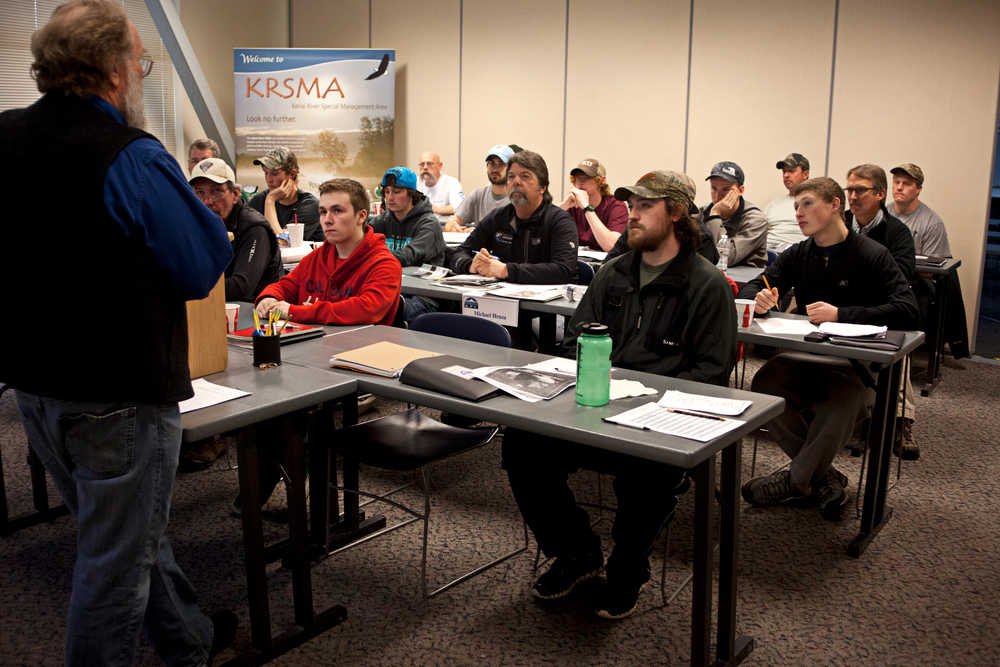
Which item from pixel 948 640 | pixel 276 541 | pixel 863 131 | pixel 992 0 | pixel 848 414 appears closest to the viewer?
pixel 948 640

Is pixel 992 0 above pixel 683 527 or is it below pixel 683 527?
above

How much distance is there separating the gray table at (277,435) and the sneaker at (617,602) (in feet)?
2.40

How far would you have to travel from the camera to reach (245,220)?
12.2ft

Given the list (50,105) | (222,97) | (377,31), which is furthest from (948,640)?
(222,97)

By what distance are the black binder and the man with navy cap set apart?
3186 mm

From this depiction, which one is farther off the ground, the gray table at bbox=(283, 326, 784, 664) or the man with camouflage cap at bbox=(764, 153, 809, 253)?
the man with camouflage cap at bbox=(764, 153, 809, 253)

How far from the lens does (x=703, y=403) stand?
2.01m

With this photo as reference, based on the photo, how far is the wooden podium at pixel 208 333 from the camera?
2137 mm

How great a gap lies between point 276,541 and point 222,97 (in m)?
6.96

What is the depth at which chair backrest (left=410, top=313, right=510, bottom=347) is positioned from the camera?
287cm

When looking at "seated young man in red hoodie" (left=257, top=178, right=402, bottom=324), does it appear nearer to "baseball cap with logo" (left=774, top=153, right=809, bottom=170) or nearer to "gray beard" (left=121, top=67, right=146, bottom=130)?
"gray beard" (left=121, top=67, right=146, bottom=130)

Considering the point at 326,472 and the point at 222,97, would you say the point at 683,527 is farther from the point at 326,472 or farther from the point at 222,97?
the point at 222,97

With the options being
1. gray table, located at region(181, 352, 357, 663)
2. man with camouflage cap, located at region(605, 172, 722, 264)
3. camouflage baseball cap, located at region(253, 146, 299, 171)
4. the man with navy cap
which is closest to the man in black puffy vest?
gray table, located at region(181, 352, 357, 663)

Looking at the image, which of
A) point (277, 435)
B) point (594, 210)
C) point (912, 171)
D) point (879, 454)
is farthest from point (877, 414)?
point (594, 210)
